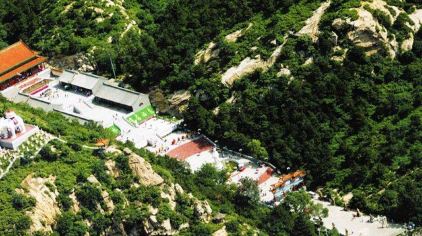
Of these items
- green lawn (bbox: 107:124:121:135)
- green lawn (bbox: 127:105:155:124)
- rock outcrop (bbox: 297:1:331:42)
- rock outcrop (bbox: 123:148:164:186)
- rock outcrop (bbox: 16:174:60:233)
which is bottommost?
green lawn (bbox: 127:105:155:124)

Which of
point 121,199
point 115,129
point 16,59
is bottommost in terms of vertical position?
point 115,129

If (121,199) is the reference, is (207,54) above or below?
below

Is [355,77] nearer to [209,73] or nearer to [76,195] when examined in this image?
[209,73]

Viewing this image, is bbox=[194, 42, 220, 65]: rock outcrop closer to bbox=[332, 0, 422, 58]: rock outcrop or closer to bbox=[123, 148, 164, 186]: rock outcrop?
bbox=[332, 0, 422, 58]: rock outcrop

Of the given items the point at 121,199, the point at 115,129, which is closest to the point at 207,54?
the point at 115,129

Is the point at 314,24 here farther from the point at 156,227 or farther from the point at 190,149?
the point at 156,227

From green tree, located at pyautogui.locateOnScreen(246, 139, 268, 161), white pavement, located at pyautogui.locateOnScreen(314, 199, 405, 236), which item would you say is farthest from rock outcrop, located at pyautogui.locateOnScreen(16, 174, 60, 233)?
white pavement, located at pyautogui.locateOnScreen(314, 199, 405, 236)
